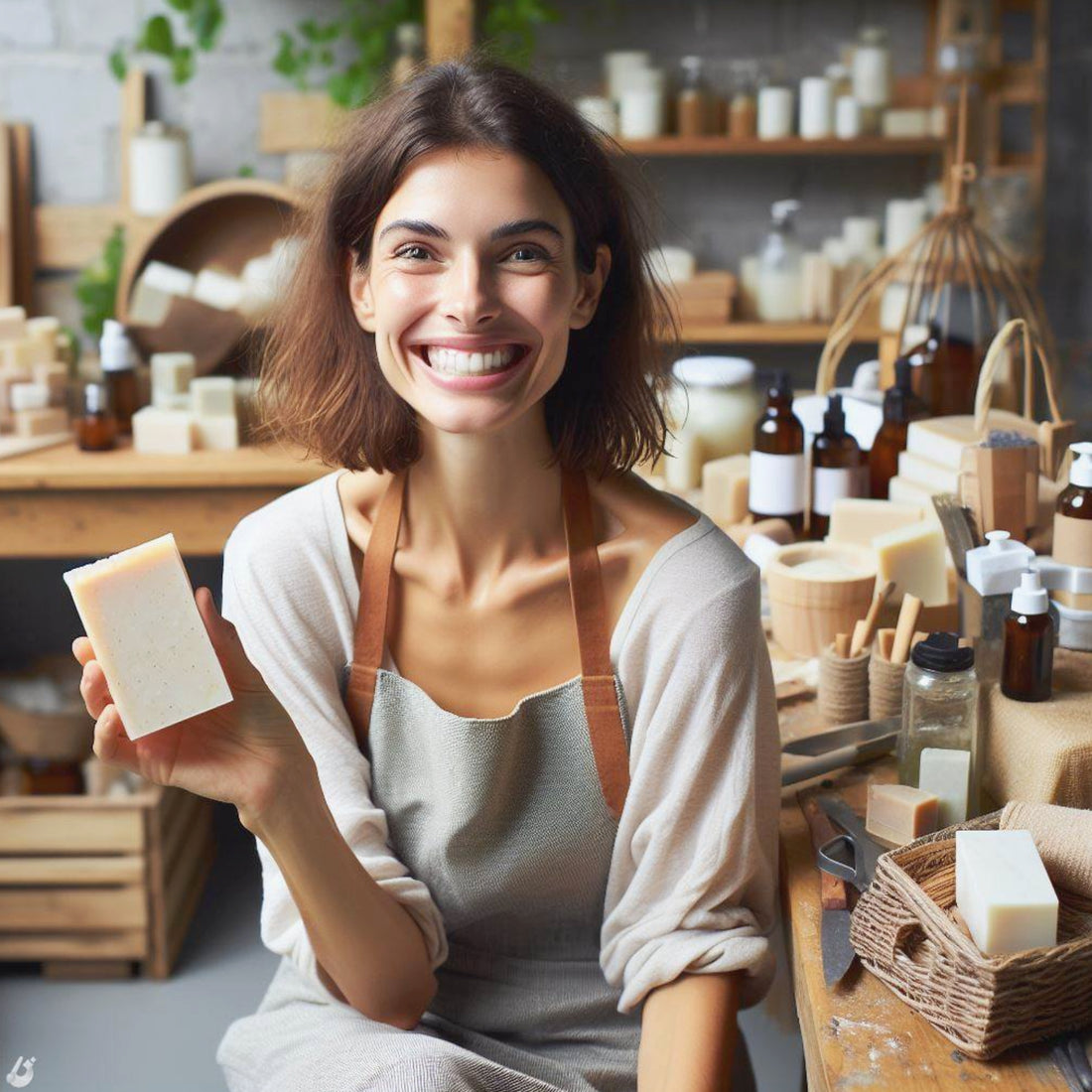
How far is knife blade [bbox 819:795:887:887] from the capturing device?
1295 mm

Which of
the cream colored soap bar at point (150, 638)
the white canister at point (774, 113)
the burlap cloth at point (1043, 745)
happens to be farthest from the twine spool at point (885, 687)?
the white canister at point (774, 113)

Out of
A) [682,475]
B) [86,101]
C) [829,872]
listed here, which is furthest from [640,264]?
[86,101]

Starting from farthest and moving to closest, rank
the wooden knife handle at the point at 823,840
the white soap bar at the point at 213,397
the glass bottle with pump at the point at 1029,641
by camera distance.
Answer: the white soap bar at the point at 213,397 → the glass bottle with pump at the point at 1029,641 → the wooden knife handle at the point at 823,840

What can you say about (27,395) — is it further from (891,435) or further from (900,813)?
(900,813)

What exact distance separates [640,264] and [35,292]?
2.45 metres

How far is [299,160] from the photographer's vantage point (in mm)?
3389

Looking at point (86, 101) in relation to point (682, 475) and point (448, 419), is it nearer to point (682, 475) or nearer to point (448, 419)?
point (682, 475)

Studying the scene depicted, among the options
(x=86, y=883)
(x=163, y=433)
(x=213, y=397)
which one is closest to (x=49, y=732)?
(x=86, y=883)

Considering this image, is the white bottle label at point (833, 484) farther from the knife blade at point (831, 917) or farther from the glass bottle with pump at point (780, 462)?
the knife blade at point (831, 917)

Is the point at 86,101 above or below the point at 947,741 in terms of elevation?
above

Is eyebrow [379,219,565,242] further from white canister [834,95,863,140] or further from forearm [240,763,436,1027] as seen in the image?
white canister [834,95,863,140]

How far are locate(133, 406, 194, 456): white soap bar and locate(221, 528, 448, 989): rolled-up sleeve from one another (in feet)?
4.78

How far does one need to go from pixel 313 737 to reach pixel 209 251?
81.7 inches

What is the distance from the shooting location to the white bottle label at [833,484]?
2.11m
